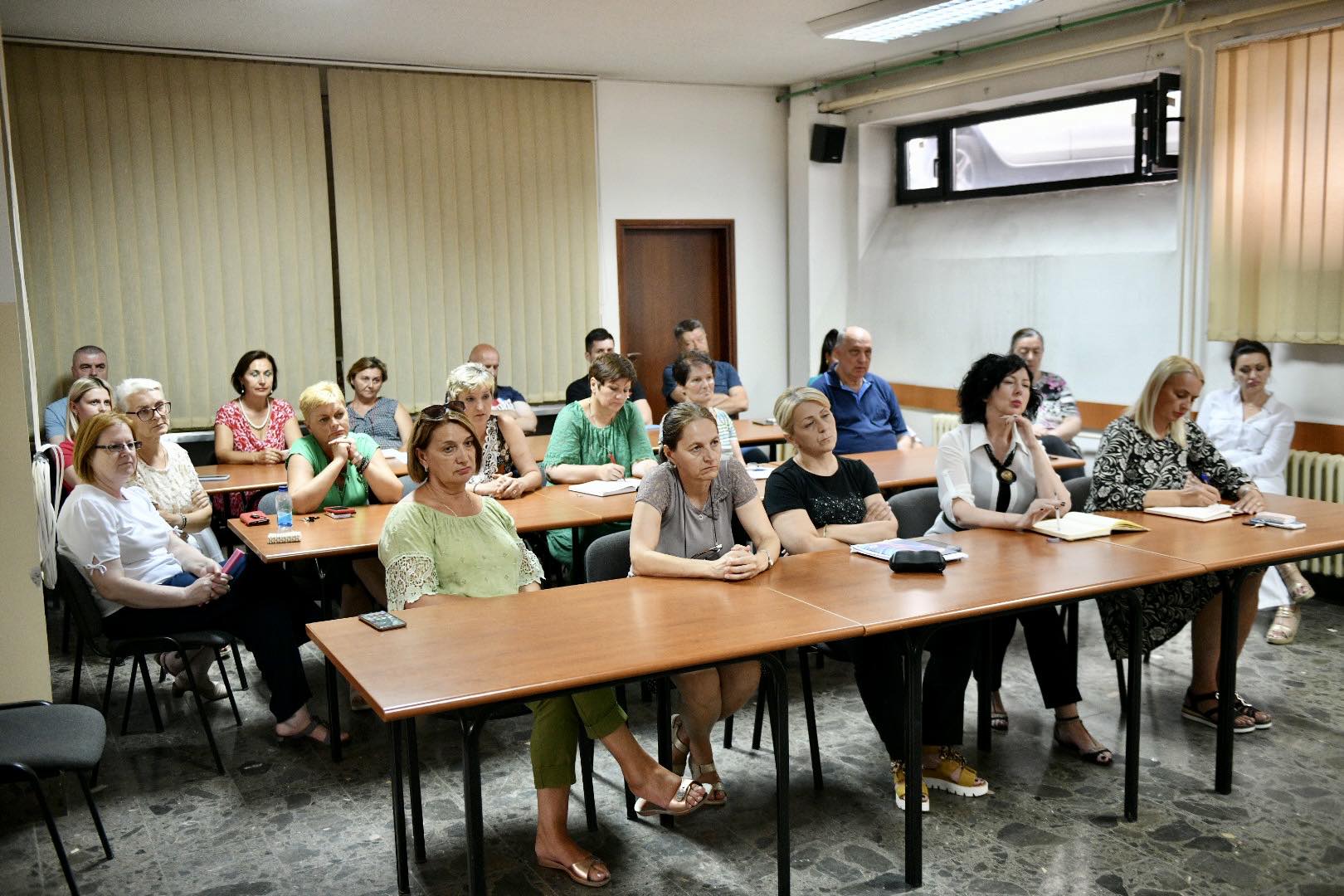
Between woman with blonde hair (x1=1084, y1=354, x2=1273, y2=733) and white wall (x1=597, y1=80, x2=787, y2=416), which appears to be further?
white wall (x1=597, y1=80, x2=787, y2=416)

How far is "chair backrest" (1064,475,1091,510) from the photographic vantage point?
469 cm

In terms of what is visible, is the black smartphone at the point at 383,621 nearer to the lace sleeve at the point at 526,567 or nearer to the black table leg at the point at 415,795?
the black table leg at the point at 415,795

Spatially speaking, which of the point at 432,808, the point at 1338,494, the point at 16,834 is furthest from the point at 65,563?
the point at 1338,494

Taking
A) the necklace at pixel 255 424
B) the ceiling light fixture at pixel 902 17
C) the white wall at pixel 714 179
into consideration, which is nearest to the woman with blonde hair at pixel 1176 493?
the ceiling light fixture at pixel 902 17

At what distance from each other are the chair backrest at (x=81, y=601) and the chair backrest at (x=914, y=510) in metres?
2.74

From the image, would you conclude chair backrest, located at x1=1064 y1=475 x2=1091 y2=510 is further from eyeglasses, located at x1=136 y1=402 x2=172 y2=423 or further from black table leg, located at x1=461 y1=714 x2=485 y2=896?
eyeglasses, located at x1=136 y1=402 x2=172 y2=423

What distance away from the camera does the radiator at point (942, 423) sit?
8.12 meters

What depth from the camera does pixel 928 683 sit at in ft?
12.1

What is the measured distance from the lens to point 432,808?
365 cm

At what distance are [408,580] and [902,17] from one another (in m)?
4.27

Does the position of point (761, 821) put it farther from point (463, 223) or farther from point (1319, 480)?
point (463, 223)

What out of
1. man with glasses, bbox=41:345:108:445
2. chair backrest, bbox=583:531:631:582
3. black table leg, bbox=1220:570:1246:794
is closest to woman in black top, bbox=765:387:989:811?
chair backrest, bbox=583:531:631:582

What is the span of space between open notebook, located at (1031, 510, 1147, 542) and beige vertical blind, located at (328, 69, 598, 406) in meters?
4.81

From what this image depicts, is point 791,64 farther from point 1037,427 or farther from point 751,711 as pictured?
point 751,711
